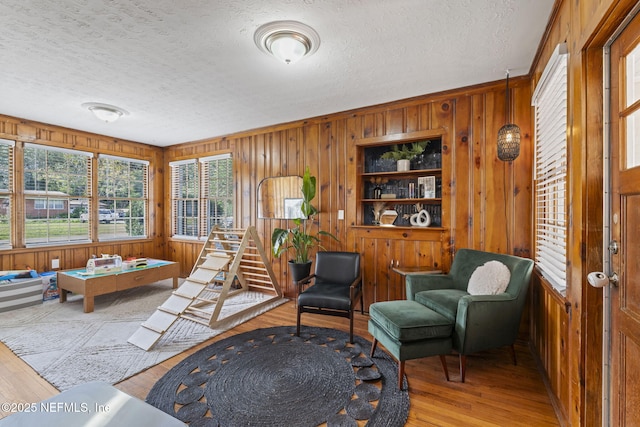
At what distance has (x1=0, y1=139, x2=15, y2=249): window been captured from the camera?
12.9ft

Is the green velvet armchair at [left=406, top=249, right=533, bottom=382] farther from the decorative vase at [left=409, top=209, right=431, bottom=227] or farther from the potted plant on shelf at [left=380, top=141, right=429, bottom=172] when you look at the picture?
the potted plant on shelf at [left=380, top=141, right=429, bottom=172]

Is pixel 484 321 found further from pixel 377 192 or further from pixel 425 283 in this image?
pixel 377 192

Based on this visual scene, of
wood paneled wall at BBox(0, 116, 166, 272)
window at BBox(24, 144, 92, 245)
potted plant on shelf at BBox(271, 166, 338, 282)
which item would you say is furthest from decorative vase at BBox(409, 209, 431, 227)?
window at BBox(24, 144, 92, 245)

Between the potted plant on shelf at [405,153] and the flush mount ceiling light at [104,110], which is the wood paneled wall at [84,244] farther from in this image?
the potted plant on shelf at [405,153]

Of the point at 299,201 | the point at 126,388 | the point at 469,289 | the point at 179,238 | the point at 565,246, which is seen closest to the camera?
the point at 565,246

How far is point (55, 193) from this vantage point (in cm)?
444

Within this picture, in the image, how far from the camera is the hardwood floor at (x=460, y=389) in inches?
70.4

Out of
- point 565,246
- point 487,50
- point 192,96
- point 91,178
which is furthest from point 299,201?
point 91,178

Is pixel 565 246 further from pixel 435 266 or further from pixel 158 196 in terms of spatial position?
pixel 158 196

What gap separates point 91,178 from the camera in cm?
483

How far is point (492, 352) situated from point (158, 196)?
6.01 m

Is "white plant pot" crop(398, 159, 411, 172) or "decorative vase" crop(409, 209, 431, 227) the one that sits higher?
"white plant pot" crop(398, 159, 411, 172)

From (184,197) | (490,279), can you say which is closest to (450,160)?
(490,279)

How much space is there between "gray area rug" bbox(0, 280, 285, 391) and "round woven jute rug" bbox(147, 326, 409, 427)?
0.41 m
